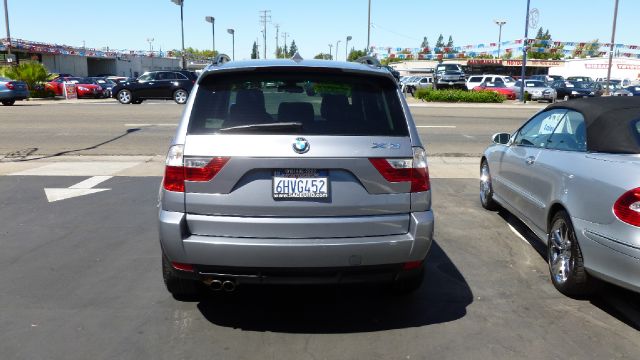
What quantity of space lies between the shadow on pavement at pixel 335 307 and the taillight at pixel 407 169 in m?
1.02

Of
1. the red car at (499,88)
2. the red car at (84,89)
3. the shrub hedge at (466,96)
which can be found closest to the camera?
the shrub hedge at (466,96)

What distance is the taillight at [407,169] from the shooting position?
3.45 metres

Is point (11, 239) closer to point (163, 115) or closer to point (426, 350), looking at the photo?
point (426, 350)

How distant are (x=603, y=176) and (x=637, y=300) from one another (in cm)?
113

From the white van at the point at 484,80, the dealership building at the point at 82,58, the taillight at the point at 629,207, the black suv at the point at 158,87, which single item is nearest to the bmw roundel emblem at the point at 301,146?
the taillight at the point at 629,207

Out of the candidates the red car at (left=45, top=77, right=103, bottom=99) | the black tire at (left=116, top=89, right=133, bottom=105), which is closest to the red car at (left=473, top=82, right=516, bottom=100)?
the black tire at (left=116, top=89, right=133, bottom=105)

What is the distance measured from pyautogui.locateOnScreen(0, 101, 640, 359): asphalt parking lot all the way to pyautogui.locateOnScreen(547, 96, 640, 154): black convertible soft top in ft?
3.83

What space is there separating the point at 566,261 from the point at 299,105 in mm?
2419

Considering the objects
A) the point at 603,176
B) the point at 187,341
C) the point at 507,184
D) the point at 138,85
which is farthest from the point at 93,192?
the point at 138,85

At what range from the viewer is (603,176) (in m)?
3.87

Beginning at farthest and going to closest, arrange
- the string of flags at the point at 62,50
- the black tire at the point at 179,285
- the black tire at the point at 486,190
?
the string of flags at the point at 62,50 < the black tire at the point at 486,190 < the black tire at the point at 179,285

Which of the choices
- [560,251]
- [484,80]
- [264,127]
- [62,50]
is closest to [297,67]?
[264,127]

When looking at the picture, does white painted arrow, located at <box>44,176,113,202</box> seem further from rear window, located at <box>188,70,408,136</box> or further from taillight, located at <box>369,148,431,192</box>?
taillight, located at <box>369,148,431,192</box>

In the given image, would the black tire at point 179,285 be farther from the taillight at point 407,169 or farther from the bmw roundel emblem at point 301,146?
the taillight at point 407,169
